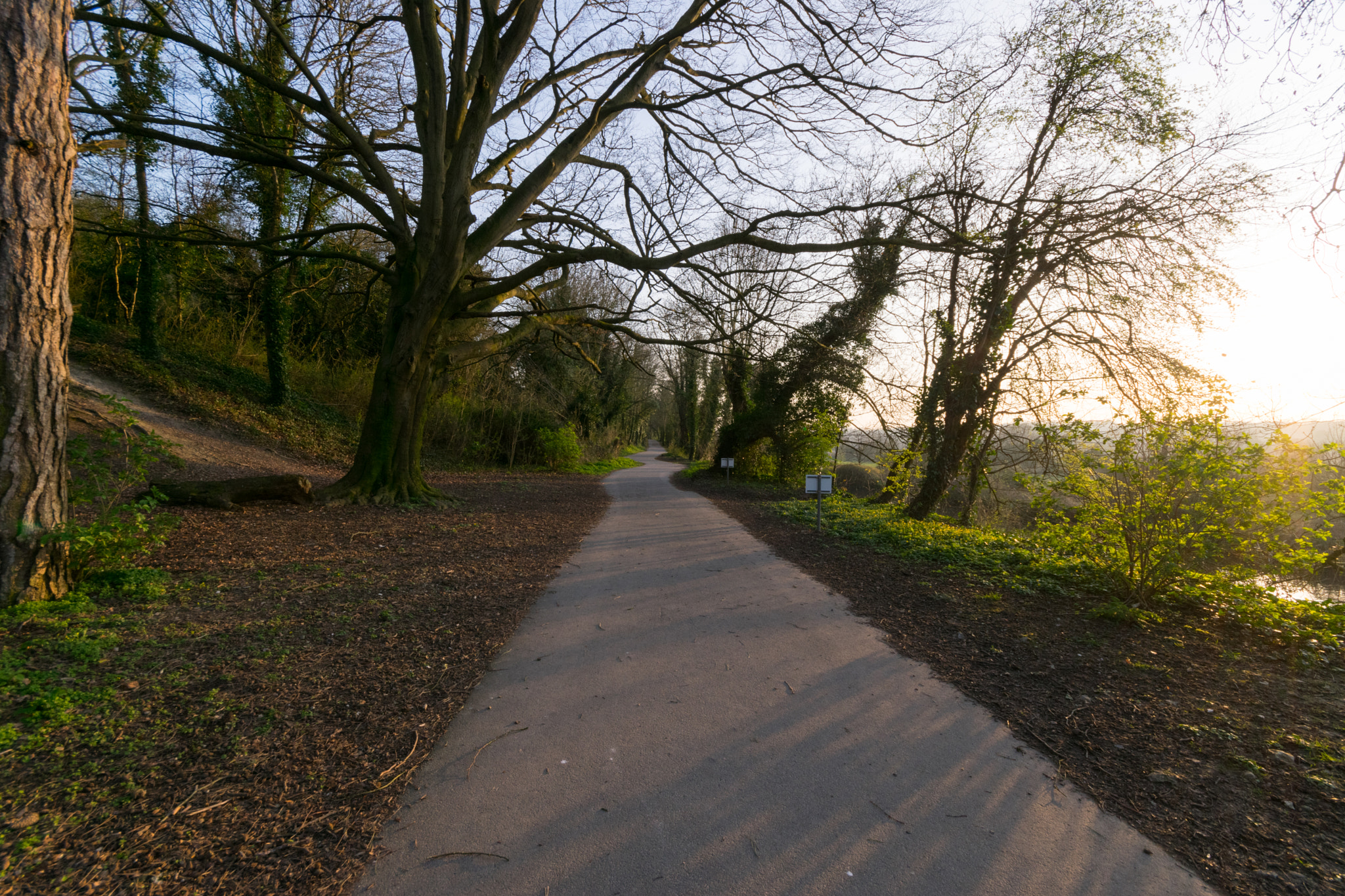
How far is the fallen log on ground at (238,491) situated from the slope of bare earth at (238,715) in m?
1.55

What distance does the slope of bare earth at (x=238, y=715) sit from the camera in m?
1.92

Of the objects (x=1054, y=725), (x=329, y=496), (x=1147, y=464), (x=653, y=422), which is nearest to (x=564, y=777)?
(x=1054, y=725)

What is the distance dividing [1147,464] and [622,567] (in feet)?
17.2

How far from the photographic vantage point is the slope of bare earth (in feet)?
6.30

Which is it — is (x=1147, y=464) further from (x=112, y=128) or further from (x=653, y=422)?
(x=653, y=422)

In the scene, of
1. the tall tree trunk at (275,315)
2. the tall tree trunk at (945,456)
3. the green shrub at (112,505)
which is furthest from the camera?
the tall tree trunk at (275,315)

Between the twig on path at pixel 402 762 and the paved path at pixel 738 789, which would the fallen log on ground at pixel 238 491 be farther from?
the twig on path at pixel 402 762

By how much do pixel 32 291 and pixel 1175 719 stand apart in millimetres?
7328

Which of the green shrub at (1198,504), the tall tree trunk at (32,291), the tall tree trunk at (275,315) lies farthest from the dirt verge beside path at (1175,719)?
the tall tree trunk at (275,315)

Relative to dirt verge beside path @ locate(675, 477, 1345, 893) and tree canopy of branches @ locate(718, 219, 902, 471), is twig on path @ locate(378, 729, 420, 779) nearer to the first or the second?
dirt verge beside path @ locate(675, 477, 1345, 893)

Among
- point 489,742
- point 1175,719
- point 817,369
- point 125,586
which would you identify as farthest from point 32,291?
point 817,369

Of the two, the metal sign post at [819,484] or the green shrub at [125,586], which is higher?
the metal sign post at [819,484]

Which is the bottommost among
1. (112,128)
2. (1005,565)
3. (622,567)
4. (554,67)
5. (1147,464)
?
(622,567)

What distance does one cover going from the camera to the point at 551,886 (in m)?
1.91
